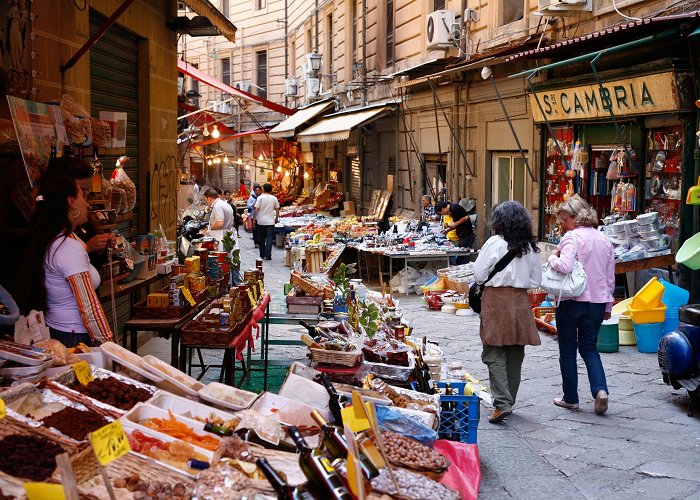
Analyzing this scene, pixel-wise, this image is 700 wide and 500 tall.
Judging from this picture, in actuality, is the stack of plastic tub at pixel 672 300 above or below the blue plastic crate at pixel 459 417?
above

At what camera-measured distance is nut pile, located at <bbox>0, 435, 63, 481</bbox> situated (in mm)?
3430

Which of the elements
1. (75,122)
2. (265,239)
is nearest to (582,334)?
(75,122)

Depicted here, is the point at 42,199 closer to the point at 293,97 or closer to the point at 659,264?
the point at 659,264

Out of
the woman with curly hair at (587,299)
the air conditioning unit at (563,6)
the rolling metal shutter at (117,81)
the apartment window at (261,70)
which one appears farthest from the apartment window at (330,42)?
the woman with curly hair at (587,299)

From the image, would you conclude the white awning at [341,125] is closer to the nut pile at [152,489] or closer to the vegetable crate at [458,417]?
the vegetable crate at [458,417]

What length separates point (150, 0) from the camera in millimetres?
10094

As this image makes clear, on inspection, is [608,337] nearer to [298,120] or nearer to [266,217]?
[266,217]

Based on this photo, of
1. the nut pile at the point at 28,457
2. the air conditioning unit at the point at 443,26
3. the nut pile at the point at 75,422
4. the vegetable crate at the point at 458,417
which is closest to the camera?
the nut pile at the point at 28,457

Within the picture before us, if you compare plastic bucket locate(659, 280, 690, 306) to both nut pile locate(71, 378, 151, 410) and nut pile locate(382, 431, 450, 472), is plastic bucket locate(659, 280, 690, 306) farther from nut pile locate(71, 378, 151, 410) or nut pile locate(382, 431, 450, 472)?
nut pile locate(71, 378, 151, 410)

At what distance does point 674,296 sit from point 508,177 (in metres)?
6.20

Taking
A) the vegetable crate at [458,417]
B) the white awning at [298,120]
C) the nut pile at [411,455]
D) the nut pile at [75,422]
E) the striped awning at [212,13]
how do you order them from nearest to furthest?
the nut pile at [75,422] < the nut pile at [411,455] < the vegetable crate at [458,417] < the striped awning at [212,13] < the white awning at [298,120]

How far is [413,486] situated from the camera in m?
3.93

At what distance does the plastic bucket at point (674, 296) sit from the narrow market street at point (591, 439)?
1.98 ft

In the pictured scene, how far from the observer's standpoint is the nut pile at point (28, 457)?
3430 mm
